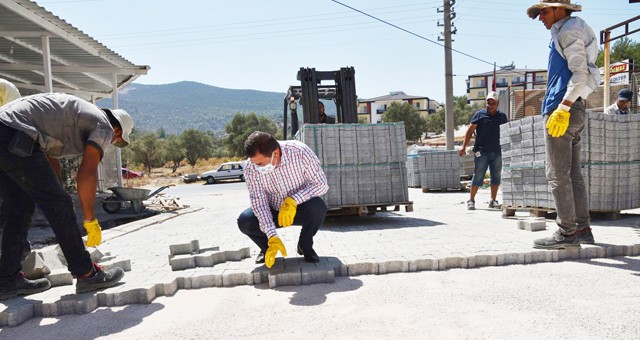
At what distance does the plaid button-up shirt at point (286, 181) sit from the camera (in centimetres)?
371

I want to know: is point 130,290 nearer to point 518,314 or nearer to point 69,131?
point 69,131

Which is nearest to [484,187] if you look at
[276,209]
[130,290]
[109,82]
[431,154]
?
[431,154]

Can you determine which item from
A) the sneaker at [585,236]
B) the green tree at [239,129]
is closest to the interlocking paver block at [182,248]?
the sneaker at [585,236]

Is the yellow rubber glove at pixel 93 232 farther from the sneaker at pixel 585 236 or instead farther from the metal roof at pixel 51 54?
the metal roof at pixel 51 54

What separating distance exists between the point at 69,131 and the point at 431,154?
1123 centimetres

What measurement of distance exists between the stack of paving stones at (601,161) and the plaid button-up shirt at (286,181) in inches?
133

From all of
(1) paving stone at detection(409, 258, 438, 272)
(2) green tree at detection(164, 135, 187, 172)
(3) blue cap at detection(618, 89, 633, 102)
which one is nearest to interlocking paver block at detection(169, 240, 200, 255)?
(1) paving stone at detection(409, 258, 438, 272)

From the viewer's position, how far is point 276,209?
156 inches

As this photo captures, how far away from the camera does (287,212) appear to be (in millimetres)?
3625

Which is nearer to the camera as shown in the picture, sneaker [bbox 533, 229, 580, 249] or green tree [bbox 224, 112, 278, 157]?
sneaker [bbox 533, 229, 580, 249]

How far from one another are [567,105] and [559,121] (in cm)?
15

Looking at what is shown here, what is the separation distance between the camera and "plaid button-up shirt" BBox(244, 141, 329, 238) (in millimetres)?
3709

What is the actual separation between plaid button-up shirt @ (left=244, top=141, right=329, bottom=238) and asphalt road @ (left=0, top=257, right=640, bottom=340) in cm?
68

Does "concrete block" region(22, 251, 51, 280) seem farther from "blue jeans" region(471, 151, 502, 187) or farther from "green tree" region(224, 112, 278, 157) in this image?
"green tree" region(224, 112, 278, 157)
